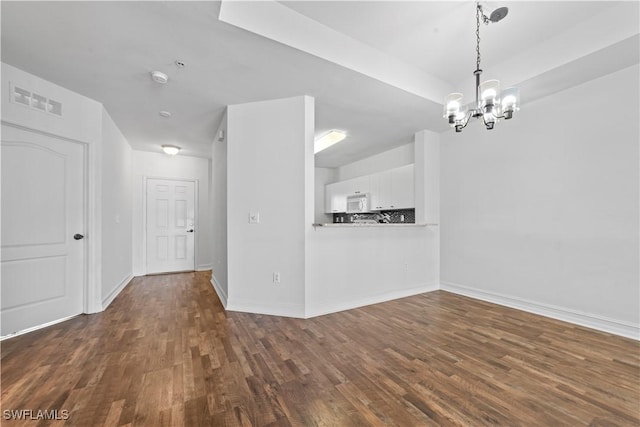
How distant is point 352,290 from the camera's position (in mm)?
3486

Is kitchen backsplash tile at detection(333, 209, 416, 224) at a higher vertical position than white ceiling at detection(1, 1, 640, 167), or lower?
lower

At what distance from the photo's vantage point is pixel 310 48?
236cm

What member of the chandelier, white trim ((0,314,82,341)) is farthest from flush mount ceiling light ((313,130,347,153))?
white trim ((0,314,82,341))

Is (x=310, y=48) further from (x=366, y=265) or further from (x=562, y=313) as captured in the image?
(x=562, y=313)

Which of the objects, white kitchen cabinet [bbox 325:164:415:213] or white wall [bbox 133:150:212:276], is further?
white wall [bbox 133:150:212:276]

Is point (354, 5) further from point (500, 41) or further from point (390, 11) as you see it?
point (500, 41)

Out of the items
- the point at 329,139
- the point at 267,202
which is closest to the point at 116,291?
the point at 267,202

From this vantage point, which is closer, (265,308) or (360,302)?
(265,308)

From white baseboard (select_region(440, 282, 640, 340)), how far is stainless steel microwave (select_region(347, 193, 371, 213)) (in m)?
2.25

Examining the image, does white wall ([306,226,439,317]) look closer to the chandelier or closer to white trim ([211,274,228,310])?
white trim ([211,274,228,310])

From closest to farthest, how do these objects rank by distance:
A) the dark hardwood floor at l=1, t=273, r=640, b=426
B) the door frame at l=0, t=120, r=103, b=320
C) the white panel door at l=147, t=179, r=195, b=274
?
the dark hardwood floor at l=1, t=273, r=640, b=426, the door frame at l=0, t=120, r=103, b=320, the white panel door at l=147, t=179, r=195, b=274

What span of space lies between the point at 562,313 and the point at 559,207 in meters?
1.21

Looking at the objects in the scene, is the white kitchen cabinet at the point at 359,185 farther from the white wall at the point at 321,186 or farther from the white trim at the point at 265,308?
the white trim at the point at 265,308

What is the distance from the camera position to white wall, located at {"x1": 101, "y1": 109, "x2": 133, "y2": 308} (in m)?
3.57
